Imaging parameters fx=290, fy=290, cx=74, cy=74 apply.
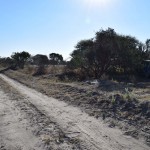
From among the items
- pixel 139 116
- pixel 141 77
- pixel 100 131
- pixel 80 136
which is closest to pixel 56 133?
pixel 80 136

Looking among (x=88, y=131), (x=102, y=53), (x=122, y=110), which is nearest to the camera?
(x=88, y=131)

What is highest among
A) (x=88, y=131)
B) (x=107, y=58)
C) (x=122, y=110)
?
(x=107, y=58)

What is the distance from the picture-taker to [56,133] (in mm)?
7691

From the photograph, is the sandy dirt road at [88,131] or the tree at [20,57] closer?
the sandy dirt road at [88,131]

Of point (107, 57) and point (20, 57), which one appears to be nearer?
point (107, 57)

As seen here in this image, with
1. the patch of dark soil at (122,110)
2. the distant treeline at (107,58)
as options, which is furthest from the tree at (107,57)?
the patch of dark soil at (122,110)

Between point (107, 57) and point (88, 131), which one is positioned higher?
point (107, 57)

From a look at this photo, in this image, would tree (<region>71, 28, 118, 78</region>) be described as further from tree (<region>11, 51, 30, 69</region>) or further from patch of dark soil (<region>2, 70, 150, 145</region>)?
tree (<region>11, 51, 30, 69</region>)

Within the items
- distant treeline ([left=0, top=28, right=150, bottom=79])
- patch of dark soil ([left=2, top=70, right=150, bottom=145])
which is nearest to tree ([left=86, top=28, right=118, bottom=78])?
distant treeline ([left=0, top=28, right=150, bottom=79])

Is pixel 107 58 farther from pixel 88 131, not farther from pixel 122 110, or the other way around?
pixel 88 131

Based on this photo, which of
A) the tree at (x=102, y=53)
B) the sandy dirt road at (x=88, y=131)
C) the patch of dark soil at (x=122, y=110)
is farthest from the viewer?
the tree at (x=102, y=53)

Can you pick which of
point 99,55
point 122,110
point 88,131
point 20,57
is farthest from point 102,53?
point 20,57

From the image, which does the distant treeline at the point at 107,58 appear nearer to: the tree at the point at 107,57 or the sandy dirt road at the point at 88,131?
the tree at the point at 107,57

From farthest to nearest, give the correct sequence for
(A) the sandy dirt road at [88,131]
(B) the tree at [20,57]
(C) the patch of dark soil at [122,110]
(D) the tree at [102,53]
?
(B) the tree at [20,57] → (D) the tree at [102,53] → (C) the patch of dark soil at [122,110] → (A) the sandy dirt road at [88,131]
